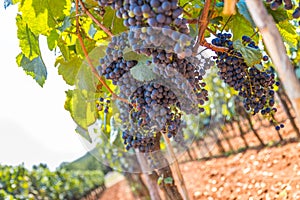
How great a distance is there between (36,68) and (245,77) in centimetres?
81

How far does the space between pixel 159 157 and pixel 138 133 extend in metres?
0.27

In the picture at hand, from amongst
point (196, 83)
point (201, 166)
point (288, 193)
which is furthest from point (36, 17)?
point (201, 166)

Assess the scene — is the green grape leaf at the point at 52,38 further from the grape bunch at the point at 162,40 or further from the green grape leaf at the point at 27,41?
the grape bunch at the point at 162,40

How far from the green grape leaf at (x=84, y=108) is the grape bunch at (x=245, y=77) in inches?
20.8

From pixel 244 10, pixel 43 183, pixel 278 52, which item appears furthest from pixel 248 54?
pixel 43 183

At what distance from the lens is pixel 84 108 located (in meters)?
1.63

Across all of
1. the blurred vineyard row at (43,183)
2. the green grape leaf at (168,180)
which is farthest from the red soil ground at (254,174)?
the blurred vineyard row at (43,183)

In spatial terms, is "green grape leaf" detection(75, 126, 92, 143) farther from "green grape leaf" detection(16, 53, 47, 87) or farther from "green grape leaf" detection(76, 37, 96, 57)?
"green grape leaf" detection(76, 37, 96, 57)

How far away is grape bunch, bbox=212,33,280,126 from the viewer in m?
1.37

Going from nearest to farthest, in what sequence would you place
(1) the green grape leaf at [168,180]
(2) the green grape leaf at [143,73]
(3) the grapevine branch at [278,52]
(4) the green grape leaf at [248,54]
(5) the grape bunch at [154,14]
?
(3) the grapevine branch at [278,52] → (5) the grape bunch at [154,14] → (2) the green grape leaf at [143,73] → (4) the green grape leaf at [248,54] → (1) the green grape leaf at [168,180]

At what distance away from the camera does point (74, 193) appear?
1314 cm

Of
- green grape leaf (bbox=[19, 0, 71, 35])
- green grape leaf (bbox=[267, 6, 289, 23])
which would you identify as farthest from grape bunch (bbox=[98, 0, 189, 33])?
green grape leaf (bbox=[19, 0, 71, 35])

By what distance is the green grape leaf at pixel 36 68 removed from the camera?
5.16ft

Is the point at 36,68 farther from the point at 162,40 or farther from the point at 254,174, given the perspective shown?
the point at 254,174
